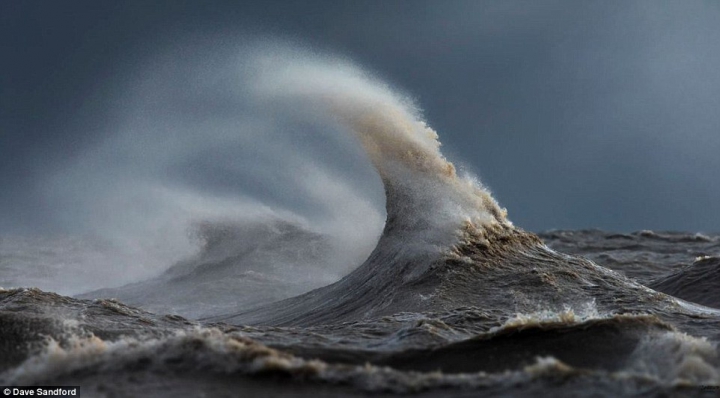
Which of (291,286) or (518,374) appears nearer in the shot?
(518,374)

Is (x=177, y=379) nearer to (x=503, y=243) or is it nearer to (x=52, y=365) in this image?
(x=52, y=365)

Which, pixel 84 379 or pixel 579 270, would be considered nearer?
pixel 84 379

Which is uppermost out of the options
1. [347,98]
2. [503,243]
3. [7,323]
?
[347,98]

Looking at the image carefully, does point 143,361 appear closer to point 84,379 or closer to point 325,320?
point 84,379

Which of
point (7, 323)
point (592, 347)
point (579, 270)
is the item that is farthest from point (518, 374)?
point (579, 270)

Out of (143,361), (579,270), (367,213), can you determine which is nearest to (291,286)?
(367,213)

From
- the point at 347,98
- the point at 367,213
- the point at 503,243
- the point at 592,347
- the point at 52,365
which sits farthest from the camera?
the point at 367,213

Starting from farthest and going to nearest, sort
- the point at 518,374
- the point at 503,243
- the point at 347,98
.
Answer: the point at 347,98 < the point at 503,243 < the point at 518,374

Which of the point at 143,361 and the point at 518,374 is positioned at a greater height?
the point at 143,361

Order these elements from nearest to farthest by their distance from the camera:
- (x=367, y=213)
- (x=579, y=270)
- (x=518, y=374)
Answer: (x=518, y=374)
(x=579, y=270)
(x=367, y=213)
